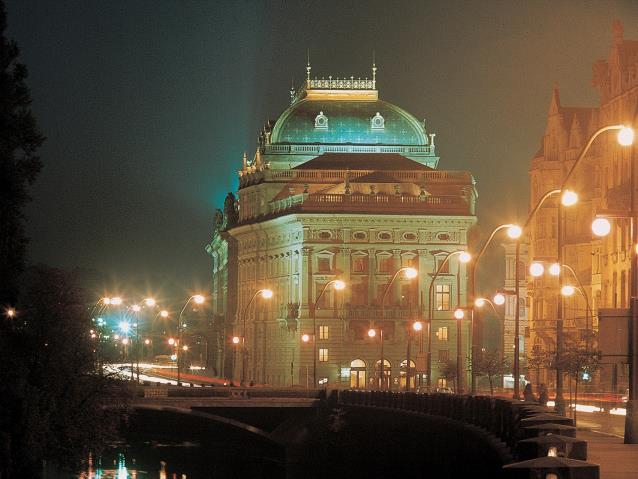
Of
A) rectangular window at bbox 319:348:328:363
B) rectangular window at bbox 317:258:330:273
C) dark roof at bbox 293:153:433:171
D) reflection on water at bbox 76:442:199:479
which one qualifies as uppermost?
dark roof at bbox 293:153:433:171

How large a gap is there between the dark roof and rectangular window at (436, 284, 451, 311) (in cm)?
1809

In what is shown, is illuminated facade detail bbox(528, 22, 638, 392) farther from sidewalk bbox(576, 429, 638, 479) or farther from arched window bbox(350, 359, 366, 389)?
sidewalk bbox(576, 429, 638, 479)

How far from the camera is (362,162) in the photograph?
190 meters

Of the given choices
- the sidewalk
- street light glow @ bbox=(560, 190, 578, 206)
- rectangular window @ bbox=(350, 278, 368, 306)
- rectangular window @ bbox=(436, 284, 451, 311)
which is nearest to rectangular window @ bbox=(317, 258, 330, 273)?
rectangular window @ bbox=(350, 278, 368, 306)

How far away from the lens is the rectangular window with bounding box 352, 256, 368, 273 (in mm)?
172125

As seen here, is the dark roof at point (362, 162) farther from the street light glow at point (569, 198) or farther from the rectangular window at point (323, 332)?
the street light glow at point (569, 198)

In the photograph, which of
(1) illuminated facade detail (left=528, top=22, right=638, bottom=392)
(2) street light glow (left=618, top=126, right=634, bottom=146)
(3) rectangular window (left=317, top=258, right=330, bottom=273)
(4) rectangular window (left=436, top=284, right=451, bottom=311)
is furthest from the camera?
(3) rectangular window (left=317, top=258, right=330, bottom=273)

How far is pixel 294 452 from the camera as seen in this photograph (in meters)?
113

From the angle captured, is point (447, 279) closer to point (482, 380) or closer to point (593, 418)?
point (482, 380)

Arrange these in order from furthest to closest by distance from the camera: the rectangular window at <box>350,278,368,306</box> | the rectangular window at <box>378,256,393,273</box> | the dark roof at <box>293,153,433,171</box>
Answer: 1. the dark roof at <box>293,153,433,171</box>
2. the rectangular window at <box>350,278,368,306</box>
3. the rectangular window at <box>378,256,393,273</box>

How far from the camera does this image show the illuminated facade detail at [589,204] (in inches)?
4729

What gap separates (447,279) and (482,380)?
21344 mm

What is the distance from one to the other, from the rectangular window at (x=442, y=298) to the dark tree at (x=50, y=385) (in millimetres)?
88691

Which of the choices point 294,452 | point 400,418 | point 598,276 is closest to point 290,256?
point 598,276
